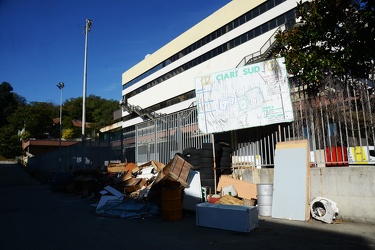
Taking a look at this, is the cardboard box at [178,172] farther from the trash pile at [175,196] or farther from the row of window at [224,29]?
the row of window at [224,29]

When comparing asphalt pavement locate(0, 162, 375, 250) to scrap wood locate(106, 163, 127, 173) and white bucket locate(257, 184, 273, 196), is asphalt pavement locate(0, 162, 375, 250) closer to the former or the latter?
white bucket locate(257, 184, 273, 196)

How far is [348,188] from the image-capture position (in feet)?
22.2

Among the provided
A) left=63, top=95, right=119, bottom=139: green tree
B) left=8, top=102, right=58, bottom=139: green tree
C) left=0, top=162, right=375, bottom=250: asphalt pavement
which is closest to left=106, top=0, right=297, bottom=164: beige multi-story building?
left=0, top=162, right=375, bottom=250: asphalt pavement

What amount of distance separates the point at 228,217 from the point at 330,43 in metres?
5.80

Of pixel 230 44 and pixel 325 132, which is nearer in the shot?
pixel 325 132

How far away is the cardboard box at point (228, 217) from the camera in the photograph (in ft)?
19.9

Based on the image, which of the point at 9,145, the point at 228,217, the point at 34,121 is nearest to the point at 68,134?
the point at 34,121

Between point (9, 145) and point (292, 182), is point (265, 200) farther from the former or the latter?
point (9, 145)

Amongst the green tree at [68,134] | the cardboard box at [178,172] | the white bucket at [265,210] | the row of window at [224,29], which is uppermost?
the row of window at [224,29]

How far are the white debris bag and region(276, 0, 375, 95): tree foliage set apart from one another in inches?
113

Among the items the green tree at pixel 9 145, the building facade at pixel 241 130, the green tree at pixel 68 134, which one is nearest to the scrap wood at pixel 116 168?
the building facade at pixel 241 130

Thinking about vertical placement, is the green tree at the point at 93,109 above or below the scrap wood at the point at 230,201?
above

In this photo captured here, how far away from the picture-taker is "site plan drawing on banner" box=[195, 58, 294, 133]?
864 centimetres

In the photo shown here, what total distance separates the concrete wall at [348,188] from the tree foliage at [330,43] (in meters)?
2.22
